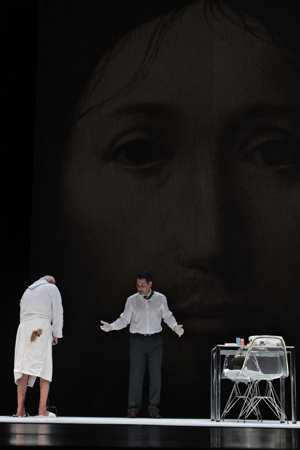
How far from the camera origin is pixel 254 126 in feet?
24.0

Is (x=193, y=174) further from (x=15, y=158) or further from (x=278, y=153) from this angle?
(x=15, y=158)

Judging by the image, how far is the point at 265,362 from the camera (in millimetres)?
5480

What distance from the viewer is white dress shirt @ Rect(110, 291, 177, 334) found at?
251 inches

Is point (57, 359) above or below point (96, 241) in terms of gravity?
below

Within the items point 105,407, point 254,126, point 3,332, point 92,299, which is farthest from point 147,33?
point 105,407

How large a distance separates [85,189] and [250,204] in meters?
1.95

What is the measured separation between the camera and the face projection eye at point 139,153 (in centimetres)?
727

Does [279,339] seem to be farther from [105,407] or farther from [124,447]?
[124,447]

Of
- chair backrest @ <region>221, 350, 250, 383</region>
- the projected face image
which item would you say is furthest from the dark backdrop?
chair backrest @ <region>221, 350, 250, 383</region>

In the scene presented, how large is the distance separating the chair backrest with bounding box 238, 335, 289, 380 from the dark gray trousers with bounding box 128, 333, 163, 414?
3.62ft

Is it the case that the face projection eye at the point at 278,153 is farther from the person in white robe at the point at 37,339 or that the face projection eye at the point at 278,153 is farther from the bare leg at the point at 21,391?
the bare leg at the point at 21,391

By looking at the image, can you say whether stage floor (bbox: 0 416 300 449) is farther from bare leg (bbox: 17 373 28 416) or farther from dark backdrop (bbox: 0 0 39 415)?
dark backdrop (bbox: 0 0 39 415)

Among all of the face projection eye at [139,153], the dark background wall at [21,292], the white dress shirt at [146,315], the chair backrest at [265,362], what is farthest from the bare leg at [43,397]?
the face projection eye at [139,153]

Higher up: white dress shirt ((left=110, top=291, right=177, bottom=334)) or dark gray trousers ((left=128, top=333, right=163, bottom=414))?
white dress shirt ((left=110, top=291, right=177, bottom=334))
